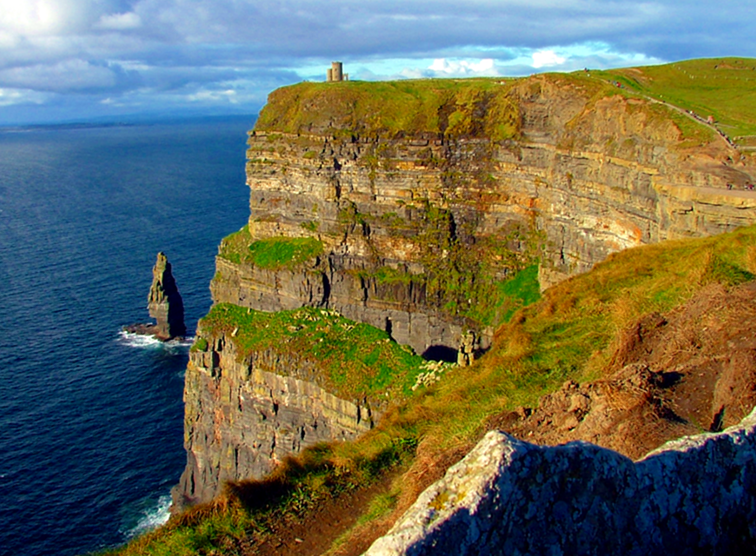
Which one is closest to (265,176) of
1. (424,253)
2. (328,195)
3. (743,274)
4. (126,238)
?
(328,195)

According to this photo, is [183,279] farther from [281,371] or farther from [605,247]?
[605,247]

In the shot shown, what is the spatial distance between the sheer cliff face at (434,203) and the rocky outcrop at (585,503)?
35.4m

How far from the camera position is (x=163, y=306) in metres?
79.4

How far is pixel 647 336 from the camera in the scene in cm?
1888

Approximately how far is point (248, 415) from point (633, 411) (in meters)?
38.6

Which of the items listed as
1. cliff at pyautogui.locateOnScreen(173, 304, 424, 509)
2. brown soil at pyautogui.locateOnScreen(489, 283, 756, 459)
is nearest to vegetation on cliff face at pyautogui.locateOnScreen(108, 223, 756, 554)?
brown soil at pyautogui.locateOnScreen(489, 283, 756, 459)

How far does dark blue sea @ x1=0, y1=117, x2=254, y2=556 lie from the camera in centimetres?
5034

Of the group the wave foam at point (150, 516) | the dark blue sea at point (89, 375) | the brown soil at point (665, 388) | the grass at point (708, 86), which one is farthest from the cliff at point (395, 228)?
the brown soil at point (665, 388)

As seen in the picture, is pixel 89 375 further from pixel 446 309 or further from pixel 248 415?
pixel 446 309

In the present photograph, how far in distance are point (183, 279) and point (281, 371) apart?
53.8 meters

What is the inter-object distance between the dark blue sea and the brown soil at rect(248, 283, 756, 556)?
127ft

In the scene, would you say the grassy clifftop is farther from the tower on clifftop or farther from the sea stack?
the sea stack

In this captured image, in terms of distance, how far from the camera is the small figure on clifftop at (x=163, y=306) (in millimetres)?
78312

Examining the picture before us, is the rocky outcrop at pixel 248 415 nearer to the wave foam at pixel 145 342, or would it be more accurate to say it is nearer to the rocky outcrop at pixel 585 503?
the wave foam at pixel 145 342
